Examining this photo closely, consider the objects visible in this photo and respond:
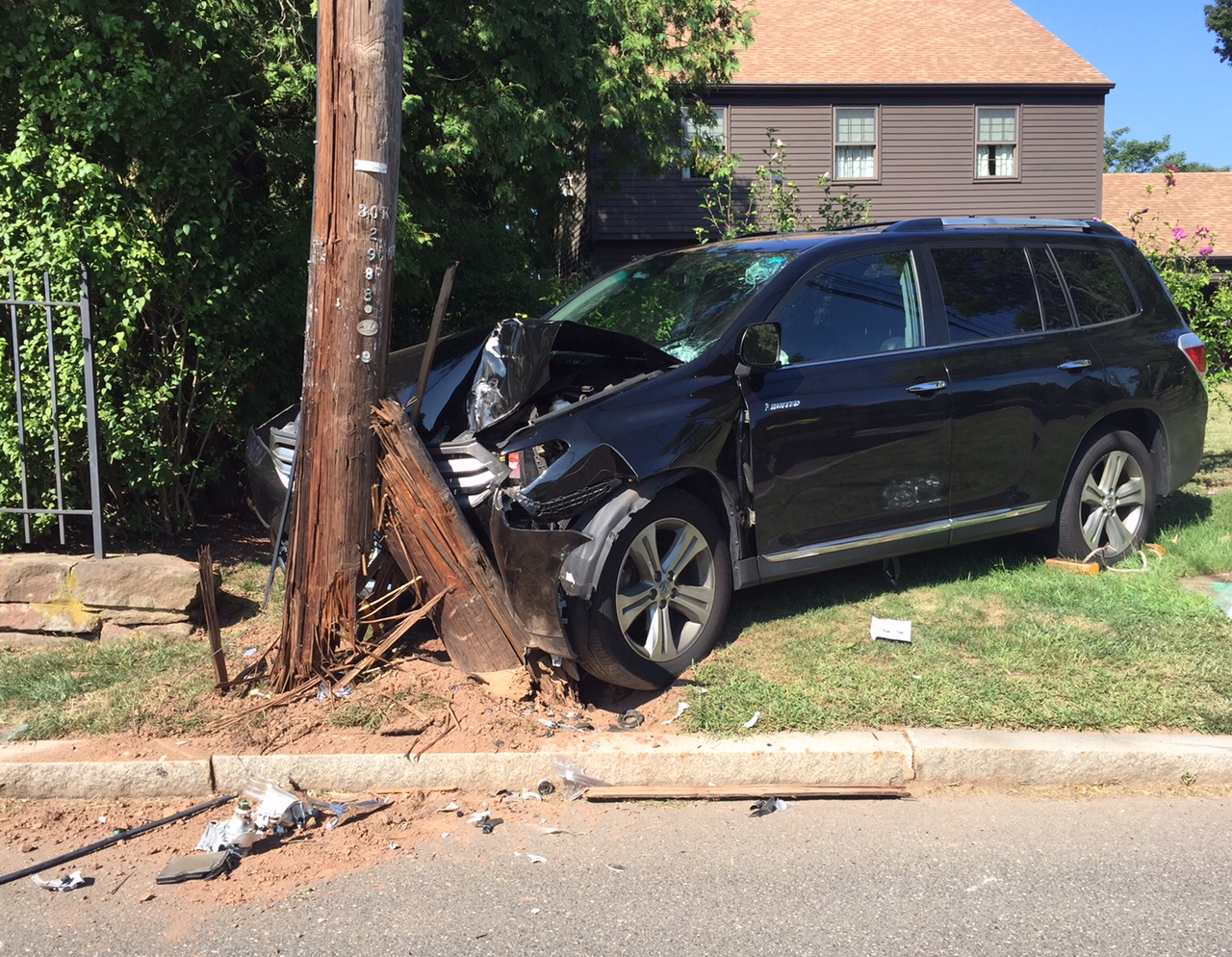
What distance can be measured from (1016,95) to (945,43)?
196 centimetres

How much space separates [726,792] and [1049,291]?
372 centimetres

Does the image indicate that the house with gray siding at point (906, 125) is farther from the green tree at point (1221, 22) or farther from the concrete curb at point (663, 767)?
the green tree at point (1221, 22)

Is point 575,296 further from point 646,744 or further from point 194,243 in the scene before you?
point 646,744

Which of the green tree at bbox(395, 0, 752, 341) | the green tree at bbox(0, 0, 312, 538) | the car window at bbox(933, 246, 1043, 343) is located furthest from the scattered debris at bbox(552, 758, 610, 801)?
the green tree at bbox(395, 0, 752, 341)

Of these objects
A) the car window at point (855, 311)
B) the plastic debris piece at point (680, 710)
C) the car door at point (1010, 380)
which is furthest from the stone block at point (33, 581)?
the car door at point (1010, 380)

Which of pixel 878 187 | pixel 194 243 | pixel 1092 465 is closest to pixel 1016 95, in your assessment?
pixel 878 187

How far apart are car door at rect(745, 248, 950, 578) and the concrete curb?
43.4 inches

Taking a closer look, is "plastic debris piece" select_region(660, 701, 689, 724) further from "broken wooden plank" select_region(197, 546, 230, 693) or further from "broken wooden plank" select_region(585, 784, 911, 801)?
"broken wooden plank" select_region(197, 546, 230, 693)

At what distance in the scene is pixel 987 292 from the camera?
593cm

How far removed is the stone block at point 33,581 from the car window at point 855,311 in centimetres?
373

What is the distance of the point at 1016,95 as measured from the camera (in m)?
22.3

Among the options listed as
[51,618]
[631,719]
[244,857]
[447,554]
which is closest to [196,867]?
[244,857]

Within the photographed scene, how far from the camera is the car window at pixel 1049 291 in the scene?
20.1 feet

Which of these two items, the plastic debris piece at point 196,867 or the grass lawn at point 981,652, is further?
the grass lawn at point 981,652
